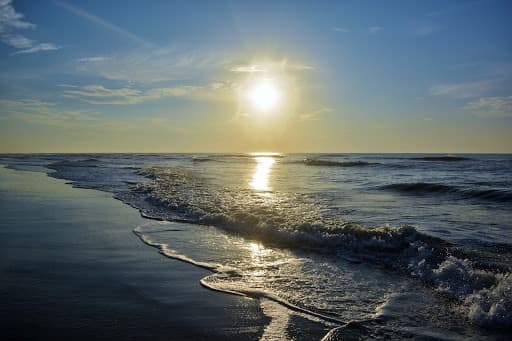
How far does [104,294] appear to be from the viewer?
202 inches

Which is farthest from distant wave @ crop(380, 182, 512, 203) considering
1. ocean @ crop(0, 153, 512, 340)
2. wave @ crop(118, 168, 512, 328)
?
wave @ crop(118, 168, 512, 328)

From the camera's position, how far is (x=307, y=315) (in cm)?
471

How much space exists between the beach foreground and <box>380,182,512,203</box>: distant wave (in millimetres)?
14546

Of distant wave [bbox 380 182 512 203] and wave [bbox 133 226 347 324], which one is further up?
distant wave [bbox 380 182 512 203]

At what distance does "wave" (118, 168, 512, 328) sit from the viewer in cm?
510

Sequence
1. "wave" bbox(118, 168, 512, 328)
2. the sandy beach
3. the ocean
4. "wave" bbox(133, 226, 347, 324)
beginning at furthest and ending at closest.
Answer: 1. "wave" bbox(118, 168, 512, 328)
2. "wave" bbox(133, 226, 347, 324)
3. the ocean
4. the sandy beach

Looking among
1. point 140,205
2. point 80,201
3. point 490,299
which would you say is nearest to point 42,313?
point 490,299

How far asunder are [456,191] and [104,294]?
58.4 feet

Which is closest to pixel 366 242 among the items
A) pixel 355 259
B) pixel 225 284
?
pixel 355 259

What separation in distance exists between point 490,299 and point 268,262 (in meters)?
3.53

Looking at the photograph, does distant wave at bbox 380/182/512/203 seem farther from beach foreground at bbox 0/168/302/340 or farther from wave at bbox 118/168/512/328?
beach foreground at bbox 0/168/302/340

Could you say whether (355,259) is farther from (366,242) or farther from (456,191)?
(456,191)

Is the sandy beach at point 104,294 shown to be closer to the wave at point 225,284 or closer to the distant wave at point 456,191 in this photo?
the wave at point 225,284

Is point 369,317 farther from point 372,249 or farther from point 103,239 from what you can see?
point 103,239
